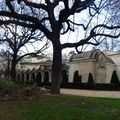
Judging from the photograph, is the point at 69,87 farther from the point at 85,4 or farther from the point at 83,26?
the point at 85,4

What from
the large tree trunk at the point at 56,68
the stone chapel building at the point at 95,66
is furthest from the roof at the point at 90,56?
the large tree trunk at the point at 56,68

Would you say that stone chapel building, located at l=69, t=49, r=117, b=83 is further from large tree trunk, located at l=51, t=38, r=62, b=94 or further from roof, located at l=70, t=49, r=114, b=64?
large tree trunk, located at l=51, t=38, r=62, b=94

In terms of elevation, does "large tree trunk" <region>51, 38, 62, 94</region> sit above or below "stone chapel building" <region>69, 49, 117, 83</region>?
below

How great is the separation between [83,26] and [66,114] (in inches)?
514

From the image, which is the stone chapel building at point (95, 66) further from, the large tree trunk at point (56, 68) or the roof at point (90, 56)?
the large tree trunk at point (56, 68)

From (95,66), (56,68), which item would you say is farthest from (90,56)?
(56,68)

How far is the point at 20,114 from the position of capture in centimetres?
944

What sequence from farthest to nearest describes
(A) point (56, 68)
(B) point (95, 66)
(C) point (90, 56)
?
(C) point (90, 56), (B) point (95, 66), (A) point (56, 68)

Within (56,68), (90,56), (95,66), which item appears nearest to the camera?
(56,68)

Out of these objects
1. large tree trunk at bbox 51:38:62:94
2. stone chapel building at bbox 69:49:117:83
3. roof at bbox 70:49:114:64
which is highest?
roof at bbox 70:49:114:64

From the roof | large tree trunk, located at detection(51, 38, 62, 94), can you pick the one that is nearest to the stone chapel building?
the roof

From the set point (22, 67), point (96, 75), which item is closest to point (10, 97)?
point (96, 75)

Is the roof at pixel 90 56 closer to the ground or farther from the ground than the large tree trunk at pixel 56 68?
farther from the ground

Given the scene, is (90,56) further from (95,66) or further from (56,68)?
(56,68)
